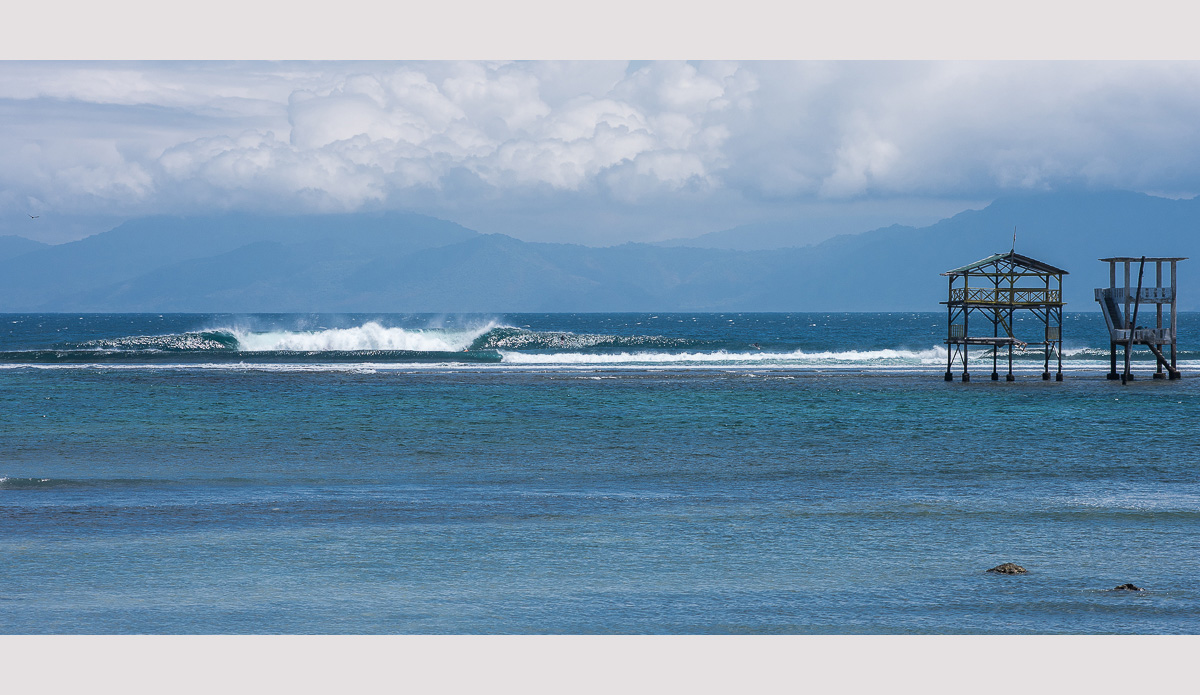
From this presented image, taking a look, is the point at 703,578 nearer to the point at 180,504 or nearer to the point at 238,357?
the point at 180,504

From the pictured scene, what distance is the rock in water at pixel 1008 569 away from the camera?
12.4 metres

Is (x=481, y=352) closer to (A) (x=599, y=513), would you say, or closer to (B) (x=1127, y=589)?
(A) (x=599, y=513)

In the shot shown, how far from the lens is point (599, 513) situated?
1627 cm

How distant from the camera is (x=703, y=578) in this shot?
12.3 meters

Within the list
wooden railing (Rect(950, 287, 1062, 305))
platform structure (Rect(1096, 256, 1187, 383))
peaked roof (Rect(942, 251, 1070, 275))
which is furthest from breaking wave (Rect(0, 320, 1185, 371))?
platform structure (Rect(1096, 256, 1187, 383))

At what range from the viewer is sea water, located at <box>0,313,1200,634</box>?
11.0m

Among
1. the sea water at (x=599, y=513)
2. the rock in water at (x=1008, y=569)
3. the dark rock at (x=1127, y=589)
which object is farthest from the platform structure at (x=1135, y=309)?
the dark rock at (x=1127, y=589)

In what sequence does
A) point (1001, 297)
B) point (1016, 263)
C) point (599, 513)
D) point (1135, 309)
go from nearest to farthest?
1. point (599, 513)
2. point (1135, 309)
3. point (1016, 263)
4. point (1001, 297)

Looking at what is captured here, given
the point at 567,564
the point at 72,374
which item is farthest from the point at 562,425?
the point at 72,374

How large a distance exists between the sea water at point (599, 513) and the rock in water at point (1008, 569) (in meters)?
0.13

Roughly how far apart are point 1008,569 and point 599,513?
→ 5.98 m

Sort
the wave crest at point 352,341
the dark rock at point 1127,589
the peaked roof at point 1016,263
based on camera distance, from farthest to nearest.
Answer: the wave crest at point 352,341, the peaked roof at point 1016,263, the dark rock at point 1127,589

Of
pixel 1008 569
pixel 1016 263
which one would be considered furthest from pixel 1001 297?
pixel 1008 569

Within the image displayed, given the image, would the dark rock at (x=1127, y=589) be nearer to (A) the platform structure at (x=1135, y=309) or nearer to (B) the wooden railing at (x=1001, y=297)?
(A) the platform structure at (x=1135, y=309)
